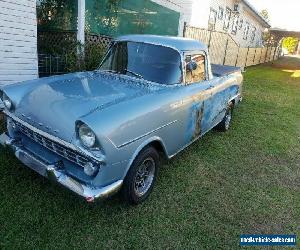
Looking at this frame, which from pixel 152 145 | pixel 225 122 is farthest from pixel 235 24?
pixel 152 145

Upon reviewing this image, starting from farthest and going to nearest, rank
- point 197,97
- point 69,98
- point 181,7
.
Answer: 1. point 181,7
2. point 197,97
3. point 69,98

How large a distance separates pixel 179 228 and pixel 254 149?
3100mm

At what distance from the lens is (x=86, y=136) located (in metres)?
2.87

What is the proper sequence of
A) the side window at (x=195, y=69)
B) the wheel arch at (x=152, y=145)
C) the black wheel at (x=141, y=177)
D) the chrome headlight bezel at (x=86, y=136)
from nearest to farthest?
1. the chrome headlight bezel at (x=86, y=136)
2. the wheel arch at (x=152, y=145)
3. the black wheel at (x=141, y=177)
4. the side window at (x=195, y=69)

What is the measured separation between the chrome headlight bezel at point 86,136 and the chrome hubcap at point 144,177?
2.80 ft

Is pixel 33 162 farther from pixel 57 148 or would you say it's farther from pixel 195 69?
pixel 195 69

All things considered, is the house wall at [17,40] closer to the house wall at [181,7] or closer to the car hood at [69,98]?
the car hood at [69,98]

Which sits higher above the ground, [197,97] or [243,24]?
[243,24]

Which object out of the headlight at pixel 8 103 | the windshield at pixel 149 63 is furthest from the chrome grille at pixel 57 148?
the windshield at pixel 149 63

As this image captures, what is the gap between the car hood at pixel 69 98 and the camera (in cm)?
307

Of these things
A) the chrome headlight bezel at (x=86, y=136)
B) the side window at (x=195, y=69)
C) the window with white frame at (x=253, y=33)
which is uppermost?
the window with white frame at (x=253, y=33)

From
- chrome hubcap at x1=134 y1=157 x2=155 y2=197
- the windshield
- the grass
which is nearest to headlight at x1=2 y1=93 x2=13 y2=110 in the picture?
the grass

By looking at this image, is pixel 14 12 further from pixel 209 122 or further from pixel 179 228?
pixel 179 228

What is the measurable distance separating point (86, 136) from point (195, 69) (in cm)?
236
